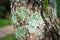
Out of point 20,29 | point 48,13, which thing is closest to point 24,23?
point 20,29

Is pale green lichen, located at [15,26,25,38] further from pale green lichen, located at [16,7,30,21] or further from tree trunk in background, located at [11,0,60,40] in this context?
pale green lichen, located at [16,7,30,21]

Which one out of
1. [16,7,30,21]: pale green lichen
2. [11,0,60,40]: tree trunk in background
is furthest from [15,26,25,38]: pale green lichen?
[16,7,30,21]: pale green lichen

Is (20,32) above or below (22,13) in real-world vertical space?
below

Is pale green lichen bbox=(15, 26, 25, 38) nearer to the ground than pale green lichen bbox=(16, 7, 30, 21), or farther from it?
nearer to the ground

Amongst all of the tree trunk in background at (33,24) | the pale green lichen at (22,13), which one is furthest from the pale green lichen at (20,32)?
the pale green lichen at (22,13)

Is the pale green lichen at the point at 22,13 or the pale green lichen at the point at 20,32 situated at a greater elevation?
the pale green lichen at the point at 22,13

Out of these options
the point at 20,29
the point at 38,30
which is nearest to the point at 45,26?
the point at 38,30

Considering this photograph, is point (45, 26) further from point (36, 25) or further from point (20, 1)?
point (20, 1)

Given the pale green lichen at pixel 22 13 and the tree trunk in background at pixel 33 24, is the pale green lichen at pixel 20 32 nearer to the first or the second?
the tree trunk in background at pixel 33 24

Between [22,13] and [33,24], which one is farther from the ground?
[22,13]

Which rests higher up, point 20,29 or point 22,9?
point 22,9
